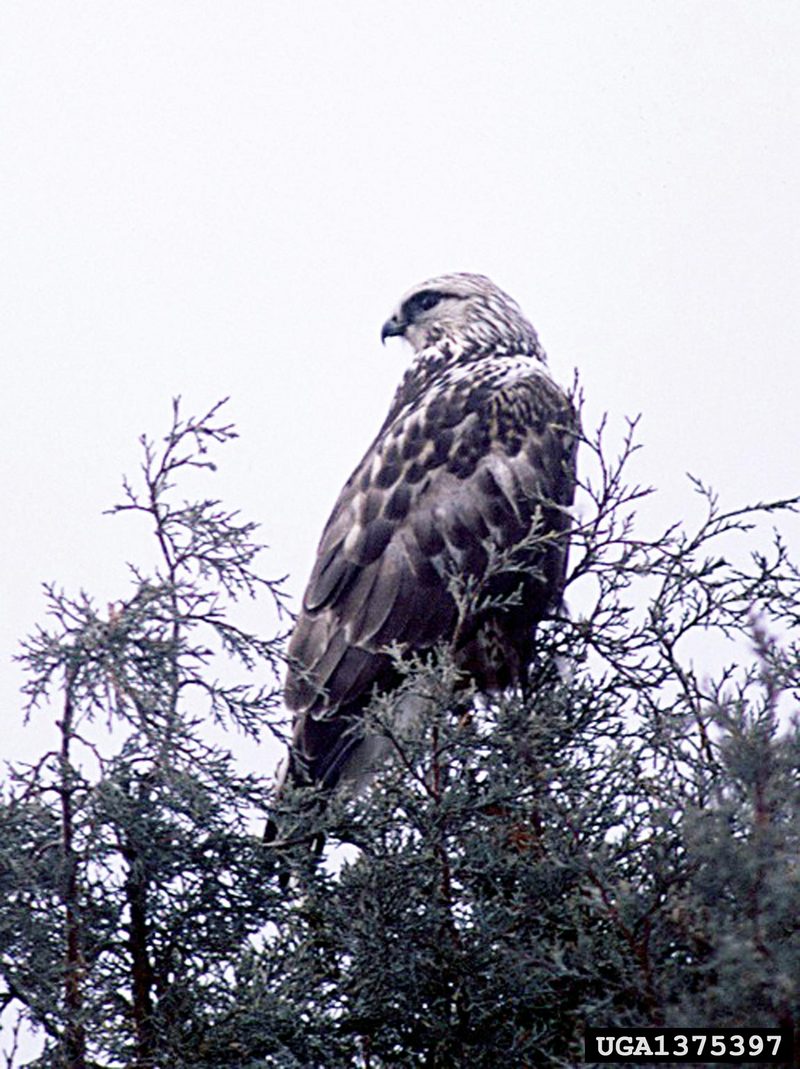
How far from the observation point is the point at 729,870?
166cm

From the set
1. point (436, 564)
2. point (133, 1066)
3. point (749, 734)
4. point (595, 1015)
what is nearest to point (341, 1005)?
point (133, 1066)

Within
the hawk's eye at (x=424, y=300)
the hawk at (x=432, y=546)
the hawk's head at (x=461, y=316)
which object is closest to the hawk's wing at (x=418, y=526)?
the hawk at (x=432, y=546)

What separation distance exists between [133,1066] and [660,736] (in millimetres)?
1175

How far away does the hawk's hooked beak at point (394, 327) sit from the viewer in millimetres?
5836

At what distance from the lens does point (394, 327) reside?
19.2 ft

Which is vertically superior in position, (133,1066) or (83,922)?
(83,922)

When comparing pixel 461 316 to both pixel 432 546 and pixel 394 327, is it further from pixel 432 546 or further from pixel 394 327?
pixel 432 546

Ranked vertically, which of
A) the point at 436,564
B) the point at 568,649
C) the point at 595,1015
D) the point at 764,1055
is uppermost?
the point at 436,564

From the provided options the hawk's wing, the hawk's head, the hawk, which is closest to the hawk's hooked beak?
the hawk's head

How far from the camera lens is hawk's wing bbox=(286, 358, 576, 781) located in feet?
13.8

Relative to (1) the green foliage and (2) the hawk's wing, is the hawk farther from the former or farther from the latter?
(1) the green foliage

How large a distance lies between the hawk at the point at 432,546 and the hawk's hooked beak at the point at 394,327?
33.2 inches

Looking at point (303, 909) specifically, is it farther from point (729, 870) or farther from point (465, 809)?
point (729, 870)

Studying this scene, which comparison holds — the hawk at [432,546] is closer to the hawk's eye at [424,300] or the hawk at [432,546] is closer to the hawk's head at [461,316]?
the hawk's head at [461,316]
